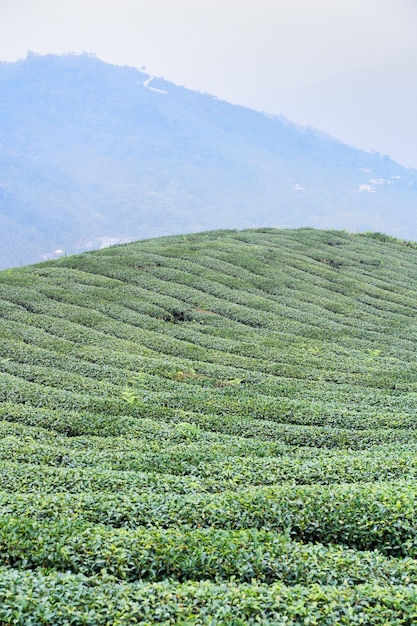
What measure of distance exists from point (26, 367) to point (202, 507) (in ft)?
52.2

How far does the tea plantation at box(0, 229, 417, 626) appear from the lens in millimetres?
9547

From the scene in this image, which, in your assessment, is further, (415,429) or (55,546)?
(415,429)

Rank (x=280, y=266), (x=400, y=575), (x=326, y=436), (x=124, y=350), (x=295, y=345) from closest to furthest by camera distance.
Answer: (x=400, y=575)
(x=326, y=436)
(x=124, y=350)
(x=295, y=345)
(x=280, y=266)

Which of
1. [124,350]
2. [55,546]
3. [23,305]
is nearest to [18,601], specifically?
[55,546]

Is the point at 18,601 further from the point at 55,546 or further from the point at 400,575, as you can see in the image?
the point at 400,575

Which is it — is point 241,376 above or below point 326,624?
above

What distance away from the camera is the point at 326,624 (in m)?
8.95

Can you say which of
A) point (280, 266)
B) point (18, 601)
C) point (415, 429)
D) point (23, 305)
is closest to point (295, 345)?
point (415, 429)

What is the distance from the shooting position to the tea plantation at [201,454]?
9.55m

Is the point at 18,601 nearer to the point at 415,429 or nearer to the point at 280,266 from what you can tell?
the point at 415,429

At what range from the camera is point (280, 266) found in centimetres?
5497

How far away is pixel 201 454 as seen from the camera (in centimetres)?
1727

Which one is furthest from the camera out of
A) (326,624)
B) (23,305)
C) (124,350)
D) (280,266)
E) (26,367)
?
(280,266)

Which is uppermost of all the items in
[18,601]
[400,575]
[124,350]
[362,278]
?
[362,278]
